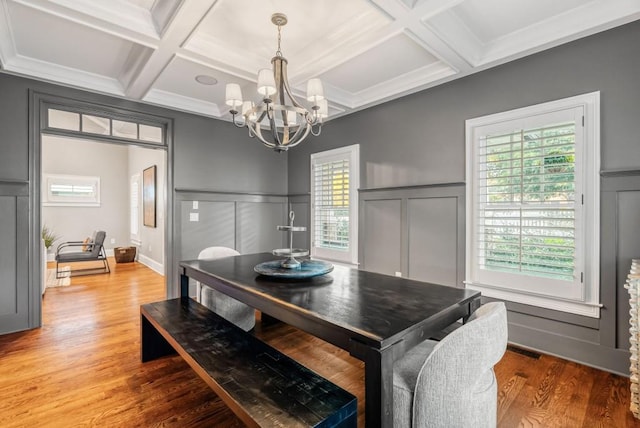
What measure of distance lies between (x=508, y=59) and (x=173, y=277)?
4390 millimetres

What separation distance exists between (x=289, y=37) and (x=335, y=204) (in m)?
2.27

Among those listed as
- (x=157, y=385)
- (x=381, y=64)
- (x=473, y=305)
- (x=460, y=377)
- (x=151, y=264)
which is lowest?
(x=157, y=385)

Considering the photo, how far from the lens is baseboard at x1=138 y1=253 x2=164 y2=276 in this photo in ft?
19.0

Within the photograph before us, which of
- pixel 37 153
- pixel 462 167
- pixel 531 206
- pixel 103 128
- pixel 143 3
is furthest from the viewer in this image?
pixel 103 128

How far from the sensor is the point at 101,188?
7473 millimetres

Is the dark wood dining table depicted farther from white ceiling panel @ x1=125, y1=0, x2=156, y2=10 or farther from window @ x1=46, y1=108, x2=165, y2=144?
window @ x1=46, y1=108, x2=165, y2=144

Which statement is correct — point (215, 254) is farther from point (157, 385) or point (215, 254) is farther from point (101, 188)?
point (101, 188)

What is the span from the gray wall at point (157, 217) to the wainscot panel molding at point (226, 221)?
49.5 inches

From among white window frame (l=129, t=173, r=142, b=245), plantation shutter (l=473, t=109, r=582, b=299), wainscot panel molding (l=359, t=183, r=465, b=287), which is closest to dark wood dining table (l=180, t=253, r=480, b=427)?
plantation shutter (l=473, t=109, r=582, b=299)

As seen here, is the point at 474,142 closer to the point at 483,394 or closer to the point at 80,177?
→ the point at 483,394

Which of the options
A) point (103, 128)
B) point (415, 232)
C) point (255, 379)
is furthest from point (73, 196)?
point (255, 379)

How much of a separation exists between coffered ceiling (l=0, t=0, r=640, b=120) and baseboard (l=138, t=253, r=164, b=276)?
11.4 feet

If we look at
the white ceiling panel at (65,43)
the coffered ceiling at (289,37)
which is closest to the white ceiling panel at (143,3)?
the coffered ceiling at (289,37)

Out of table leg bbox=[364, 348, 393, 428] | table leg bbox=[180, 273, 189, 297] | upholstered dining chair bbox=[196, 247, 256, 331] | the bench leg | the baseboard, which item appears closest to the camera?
table leg bbox=[364, 348, 393, 428]
